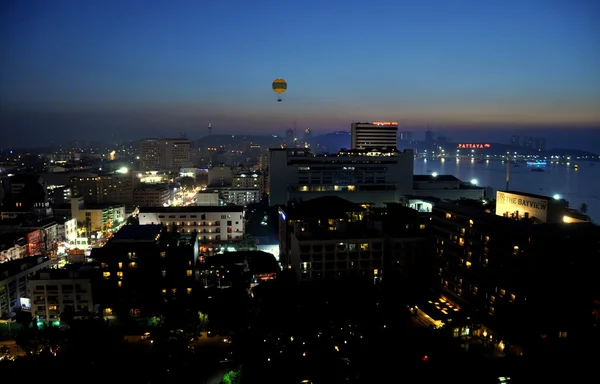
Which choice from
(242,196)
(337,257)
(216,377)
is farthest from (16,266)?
(242,196)

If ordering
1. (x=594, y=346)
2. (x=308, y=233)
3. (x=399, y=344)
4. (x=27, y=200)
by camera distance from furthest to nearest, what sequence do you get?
(x=27, y=200)
(x=308, y=233)
(x=399, y=344)
(x=594, y=346)

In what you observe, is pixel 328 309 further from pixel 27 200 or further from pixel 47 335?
pixel 27 200

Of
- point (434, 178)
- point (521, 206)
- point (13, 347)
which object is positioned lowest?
point (13, 347)

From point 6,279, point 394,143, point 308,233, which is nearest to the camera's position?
point 6,279

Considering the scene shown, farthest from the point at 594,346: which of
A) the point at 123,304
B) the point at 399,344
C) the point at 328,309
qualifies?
the point at 123,304

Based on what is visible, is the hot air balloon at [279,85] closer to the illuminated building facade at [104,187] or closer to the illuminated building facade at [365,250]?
the illuminated building facade at [365,250]

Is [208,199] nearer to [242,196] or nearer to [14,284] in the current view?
[242,196]

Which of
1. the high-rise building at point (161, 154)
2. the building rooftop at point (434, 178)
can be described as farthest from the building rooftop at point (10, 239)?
the high-rise building at point (161, 154)
